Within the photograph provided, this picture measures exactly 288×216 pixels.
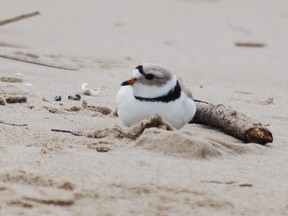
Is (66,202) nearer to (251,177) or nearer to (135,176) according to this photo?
(135,176)

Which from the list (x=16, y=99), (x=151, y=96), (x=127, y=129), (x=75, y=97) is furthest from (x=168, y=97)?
(x=75, y=97)

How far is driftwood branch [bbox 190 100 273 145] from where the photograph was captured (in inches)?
139

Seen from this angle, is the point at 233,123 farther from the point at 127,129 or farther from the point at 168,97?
the point at 127,129

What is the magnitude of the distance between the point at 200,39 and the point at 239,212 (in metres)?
5.86

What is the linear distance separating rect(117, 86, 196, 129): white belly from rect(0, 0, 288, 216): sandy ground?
7 cm

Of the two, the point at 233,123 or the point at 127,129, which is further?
the point at 233,123

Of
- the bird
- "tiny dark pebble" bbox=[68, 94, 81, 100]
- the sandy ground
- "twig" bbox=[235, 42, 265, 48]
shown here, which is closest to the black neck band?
the bird

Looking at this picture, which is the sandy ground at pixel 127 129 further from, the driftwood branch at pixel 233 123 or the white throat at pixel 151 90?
the white throat at pixel 151 90

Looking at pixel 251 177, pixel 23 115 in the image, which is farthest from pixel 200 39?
pixel 251 177

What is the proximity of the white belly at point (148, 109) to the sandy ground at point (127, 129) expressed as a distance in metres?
0.07

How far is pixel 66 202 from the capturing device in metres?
2.44

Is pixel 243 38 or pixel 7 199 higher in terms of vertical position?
pixel 7 199

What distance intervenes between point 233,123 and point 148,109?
0.50m

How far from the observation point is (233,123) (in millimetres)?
3678
